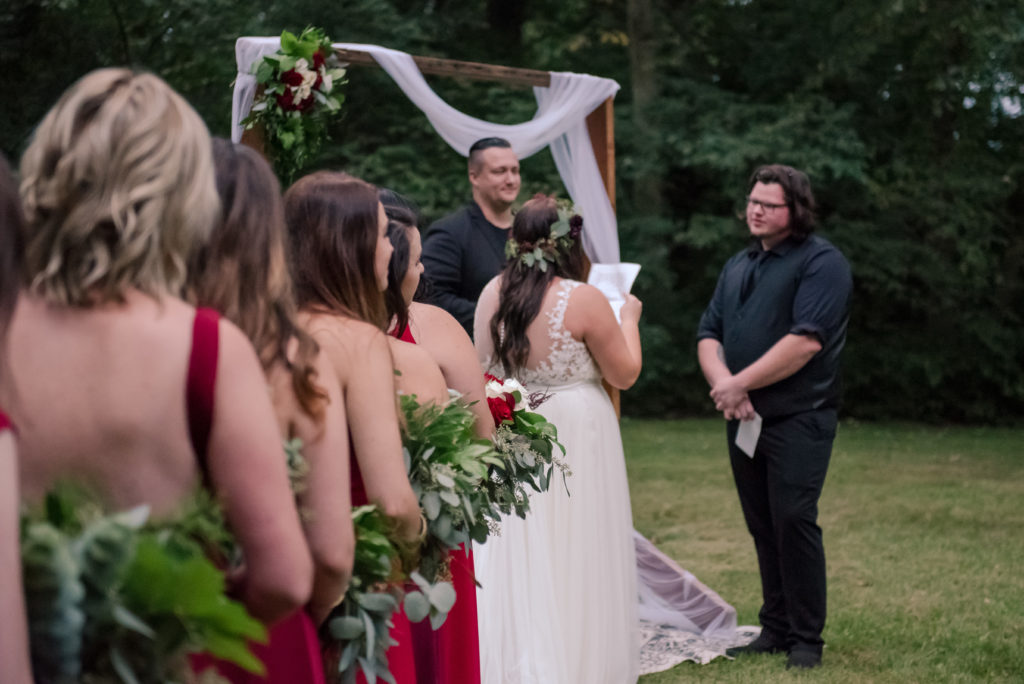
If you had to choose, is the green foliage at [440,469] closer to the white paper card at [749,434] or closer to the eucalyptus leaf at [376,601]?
the eucalyptus leaf at [376,601]

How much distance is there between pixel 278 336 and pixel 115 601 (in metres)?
0.52

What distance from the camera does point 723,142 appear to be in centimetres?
1538

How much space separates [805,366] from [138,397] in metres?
4.02

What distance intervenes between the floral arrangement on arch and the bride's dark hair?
34.8 inches

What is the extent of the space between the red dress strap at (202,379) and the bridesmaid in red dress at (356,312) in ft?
1.95

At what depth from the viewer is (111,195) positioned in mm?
1542

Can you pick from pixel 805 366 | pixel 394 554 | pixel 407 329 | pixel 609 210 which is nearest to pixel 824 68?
pixel 609 210

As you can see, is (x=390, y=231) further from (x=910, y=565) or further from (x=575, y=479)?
(x=910, y=565)

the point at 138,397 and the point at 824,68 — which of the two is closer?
the point at 138,397

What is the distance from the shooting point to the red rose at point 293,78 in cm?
423

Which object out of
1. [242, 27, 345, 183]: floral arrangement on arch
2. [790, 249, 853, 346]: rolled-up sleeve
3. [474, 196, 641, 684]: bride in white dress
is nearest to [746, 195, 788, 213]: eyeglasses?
[790, 249, 853, 346]: rolled-up sleeve

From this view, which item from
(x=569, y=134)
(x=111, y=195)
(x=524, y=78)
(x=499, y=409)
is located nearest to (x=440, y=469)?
(x=499, y=409)

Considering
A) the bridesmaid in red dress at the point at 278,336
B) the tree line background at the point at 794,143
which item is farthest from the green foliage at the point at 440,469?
the tree line background at the point at 794,143

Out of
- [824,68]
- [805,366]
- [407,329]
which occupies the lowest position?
[805,366]
